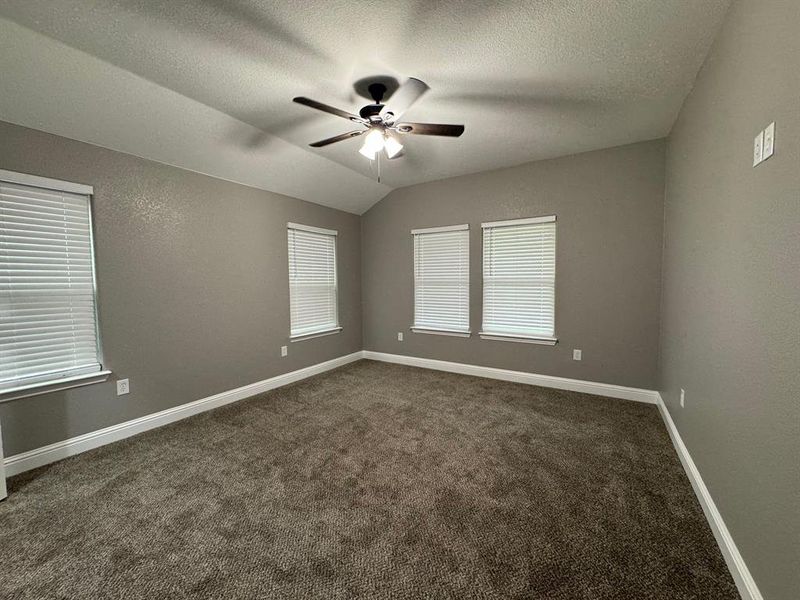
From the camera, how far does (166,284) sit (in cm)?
285

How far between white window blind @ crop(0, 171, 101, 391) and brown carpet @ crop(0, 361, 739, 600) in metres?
0.72

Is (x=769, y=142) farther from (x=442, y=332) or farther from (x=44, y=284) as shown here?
(x=44, y=284)

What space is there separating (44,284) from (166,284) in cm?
73

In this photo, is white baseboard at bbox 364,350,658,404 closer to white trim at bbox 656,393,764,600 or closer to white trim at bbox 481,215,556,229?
white trim at bbox 656,393,764,600

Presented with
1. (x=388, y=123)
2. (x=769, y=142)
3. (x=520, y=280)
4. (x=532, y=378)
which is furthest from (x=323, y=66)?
(x=532, y=378)

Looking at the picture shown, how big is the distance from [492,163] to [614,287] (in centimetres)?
185

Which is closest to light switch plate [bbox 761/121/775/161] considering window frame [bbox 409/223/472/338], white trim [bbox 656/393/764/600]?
white trim [bbox 656/393/764/600]

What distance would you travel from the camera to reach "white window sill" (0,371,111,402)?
2111 mm

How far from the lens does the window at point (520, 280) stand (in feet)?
12.0

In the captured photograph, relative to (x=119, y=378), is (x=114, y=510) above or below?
below

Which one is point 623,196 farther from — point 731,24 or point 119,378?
→ point 119,378

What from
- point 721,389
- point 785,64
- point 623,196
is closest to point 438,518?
point 721,389

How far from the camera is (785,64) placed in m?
1.09

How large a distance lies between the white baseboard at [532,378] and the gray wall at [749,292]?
1.23 meters
